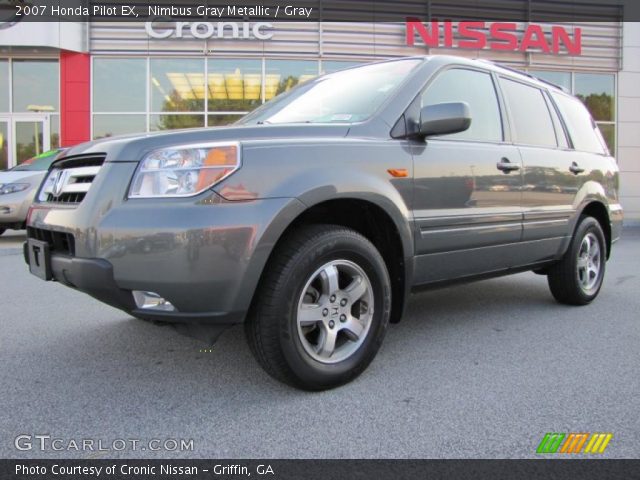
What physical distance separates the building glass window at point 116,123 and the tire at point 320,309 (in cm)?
1313

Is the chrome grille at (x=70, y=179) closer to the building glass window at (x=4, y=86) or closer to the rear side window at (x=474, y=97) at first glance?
the rear side window at (x=474, y=97)

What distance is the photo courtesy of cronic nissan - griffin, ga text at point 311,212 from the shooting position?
238cm

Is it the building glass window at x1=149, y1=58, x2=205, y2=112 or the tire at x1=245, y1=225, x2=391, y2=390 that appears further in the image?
the building glass window at x1=149, y1=58, x2=205, y2=112

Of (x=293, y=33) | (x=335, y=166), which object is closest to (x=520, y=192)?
(x=335, y=166)

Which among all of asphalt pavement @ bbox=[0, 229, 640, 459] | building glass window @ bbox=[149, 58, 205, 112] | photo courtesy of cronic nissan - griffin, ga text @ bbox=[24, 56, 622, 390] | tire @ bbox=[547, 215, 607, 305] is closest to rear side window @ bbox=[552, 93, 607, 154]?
tire @ bbox=[547, 215, 607, 305]

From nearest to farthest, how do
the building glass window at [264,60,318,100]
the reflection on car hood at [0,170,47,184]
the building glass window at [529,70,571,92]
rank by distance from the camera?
the reflection on car hood at [0,170,47,184] < the building glass window at [264,60,318,100] < the building glass window at [529,70,571,92]

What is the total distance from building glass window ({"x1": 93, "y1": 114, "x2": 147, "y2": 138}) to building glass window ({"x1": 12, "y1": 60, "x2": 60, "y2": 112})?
1161 millimetres

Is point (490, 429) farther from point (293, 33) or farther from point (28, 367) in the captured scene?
point (293, 33)

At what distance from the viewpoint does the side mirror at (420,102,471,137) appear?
300cm

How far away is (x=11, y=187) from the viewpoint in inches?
352

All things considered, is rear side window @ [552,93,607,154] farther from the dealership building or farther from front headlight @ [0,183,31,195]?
the dealership building

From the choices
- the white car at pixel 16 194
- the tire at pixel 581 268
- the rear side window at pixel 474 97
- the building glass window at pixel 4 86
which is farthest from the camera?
the building glass window at pixel 4 86

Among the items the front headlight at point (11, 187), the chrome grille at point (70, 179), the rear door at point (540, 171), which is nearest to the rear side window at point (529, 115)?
the rear door at point (540, 171)

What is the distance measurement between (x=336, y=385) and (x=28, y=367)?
1.74 metres
